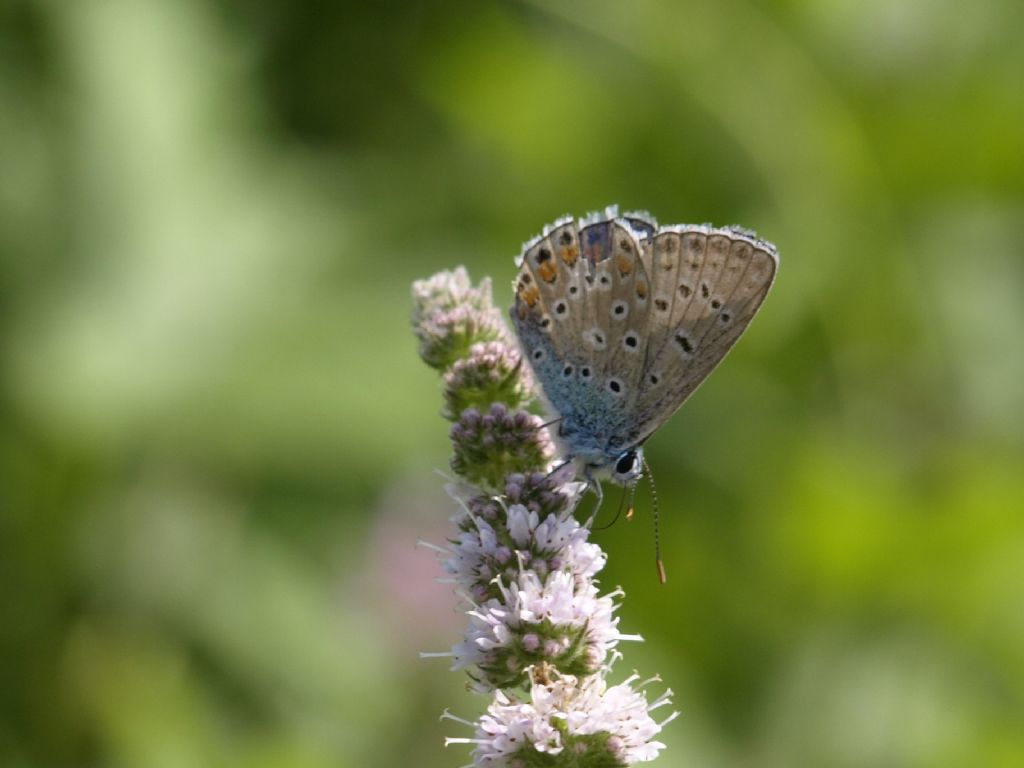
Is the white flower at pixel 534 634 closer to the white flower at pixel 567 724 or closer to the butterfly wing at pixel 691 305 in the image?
the white flower at pixel 567 724

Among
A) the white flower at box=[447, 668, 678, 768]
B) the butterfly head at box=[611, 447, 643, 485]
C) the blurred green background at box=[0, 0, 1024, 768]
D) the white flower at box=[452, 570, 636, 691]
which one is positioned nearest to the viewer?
the white flower at box=[447, 668, 678, 768]

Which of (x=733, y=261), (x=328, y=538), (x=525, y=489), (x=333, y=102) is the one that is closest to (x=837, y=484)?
(x=328, y=538)

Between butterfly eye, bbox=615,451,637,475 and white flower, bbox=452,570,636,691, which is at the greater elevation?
butterfly eye, bbox=615,451,637,475

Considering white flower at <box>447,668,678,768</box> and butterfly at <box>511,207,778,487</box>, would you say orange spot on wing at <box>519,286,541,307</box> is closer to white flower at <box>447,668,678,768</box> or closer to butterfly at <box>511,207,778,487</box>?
butterfly at <box>511,207,778,487</box>

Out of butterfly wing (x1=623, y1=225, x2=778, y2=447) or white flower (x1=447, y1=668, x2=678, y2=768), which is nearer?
white flower (x1=447, y1=668, x2=678, y2=768)

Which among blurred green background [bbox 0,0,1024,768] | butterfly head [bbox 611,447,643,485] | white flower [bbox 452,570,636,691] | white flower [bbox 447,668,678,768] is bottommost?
white flower [bbox 447,668,678,768]

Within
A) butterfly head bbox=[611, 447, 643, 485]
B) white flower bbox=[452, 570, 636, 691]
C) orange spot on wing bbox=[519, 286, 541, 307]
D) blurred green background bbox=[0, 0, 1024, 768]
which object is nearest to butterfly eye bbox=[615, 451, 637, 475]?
butterfly head bbox=[611, 447, 643, 485]

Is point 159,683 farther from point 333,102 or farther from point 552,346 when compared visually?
point 333,102

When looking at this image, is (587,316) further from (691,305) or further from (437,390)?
(437,390)

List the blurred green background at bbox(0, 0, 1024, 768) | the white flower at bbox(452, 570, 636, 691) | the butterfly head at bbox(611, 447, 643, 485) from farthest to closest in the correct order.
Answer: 1. the blurred green background at bbox(0, 0, 1024, 768)
2. the butterfly head at bbox(611, 447, 643, 485)
3. the white flower at bbox(452, 570, 636, 691)
